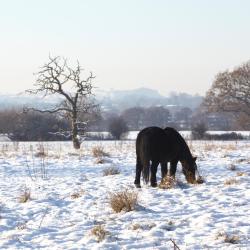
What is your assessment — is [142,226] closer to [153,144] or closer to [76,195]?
[76,195]

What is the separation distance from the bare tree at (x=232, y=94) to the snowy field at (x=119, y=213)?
132 ft

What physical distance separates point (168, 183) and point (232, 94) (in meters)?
43.9

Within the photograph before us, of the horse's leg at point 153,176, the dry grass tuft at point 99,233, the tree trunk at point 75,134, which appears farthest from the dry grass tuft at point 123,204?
the tree trunk at point 75,134

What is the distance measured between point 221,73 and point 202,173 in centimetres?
4158

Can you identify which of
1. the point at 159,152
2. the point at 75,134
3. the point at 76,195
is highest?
the point at 75,134

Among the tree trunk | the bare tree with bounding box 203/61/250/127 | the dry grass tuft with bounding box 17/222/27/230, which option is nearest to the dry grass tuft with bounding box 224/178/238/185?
the dry grass tuft with bounding box 17/222/27/230

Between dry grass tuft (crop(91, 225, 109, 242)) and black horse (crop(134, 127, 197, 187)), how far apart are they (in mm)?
3561

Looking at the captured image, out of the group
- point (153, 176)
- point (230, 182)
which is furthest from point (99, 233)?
point (230, 182)

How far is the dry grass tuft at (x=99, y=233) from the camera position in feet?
19.2

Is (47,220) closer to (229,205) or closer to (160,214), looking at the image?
(160,214)

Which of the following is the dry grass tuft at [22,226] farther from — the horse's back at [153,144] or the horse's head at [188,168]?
the horse's head at [188,168]

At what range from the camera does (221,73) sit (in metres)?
51.4

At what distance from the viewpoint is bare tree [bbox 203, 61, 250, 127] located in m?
51.1

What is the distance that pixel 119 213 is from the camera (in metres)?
7.13
